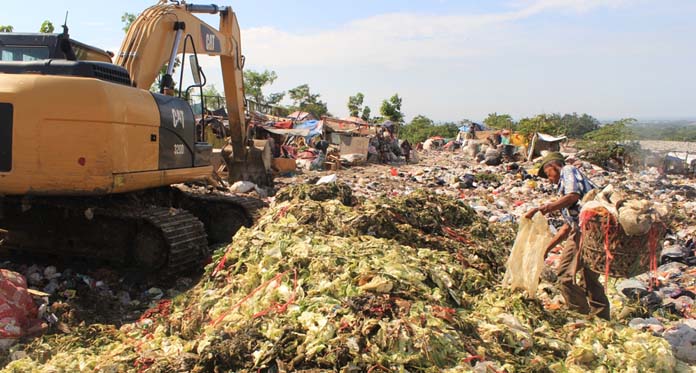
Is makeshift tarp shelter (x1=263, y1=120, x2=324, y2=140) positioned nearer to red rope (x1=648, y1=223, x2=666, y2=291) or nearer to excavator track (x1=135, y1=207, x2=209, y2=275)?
excavator track (x1=135, y1=207, x2=209, y2=275)

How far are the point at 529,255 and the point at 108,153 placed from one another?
3.72 metres

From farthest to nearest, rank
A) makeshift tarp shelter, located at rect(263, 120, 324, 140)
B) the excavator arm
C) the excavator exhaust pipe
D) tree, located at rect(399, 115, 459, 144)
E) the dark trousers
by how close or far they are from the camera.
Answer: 1. tree, located at rect(399, 115, 459, 144)
2. makeshift tarp shelter, located at rect(263, 120, 324, 140)
3. the excavator exhaust pipe
4. the excavator arm
5. the dark trousers

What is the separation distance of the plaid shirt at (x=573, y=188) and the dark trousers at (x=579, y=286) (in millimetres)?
92

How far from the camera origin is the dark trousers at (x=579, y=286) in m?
4.23

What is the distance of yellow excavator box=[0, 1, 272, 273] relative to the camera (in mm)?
4648

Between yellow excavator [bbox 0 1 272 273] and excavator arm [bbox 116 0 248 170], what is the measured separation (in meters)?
0.02

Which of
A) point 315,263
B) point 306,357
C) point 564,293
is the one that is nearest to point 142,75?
point 315,263

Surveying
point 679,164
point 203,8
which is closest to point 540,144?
point 679,164

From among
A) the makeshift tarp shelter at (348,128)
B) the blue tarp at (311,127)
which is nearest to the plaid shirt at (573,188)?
the blue tarp at (311,127)

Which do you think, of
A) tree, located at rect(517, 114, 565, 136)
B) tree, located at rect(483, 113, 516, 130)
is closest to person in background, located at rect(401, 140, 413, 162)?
tree, located at rect(517, 114, 565, 136)

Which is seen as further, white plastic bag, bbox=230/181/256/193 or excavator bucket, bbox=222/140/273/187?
excavator bucket, bbox=222/140/273/187

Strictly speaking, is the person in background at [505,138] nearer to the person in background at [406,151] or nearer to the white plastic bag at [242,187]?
the person in background at [406,151]

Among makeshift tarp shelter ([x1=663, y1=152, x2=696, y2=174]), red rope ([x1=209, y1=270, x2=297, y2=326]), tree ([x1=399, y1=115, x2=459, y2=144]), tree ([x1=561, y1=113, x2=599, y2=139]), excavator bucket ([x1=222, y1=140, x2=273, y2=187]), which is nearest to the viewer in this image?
red rope ([x1=209, y1=270, x2=297, y2=326])

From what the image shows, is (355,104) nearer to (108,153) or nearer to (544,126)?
(544,126)
